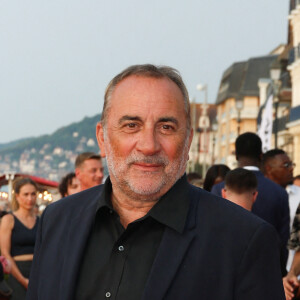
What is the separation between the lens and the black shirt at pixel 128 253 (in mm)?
3334

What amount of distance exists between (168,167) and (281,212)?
5.03 meters

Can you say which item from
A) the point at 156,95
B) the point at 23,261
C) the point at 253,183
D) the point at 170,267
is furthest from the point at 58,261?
the point at 23,261

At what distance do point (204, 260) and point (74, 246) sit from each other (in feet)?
1.59

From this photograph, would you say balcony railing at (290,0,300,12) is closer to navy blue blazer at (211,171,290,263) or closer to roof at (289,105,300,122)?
roof at (289,105,300,122)

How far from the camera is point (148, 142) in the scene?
3.39 m

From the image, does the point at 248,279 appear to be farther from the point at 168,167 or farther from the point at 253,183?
the point at 253,183

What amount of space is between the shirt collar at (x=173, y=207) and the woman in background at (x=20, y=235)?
694cm

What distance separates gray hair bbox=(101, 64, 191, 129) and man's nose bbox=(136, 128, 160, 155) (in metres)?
0.19

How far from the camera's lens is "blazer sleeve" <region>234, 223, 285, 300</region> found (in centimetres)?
325

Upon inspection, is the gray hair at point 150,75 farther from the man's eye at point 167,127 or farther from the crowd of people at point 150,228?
the man's eye at point 167,127

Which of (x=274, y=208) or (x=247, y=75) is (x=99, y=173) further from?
(x=247, y=75)

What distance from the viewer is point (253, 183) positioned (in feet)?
23.6

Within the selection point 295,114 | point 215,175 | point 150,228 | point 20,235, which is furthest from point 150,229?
point 295,114

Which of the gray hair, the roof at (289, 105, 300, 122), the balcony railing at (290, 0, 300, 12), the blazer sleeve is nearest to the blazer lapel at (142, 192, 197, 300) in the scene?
the blazer sleeve
